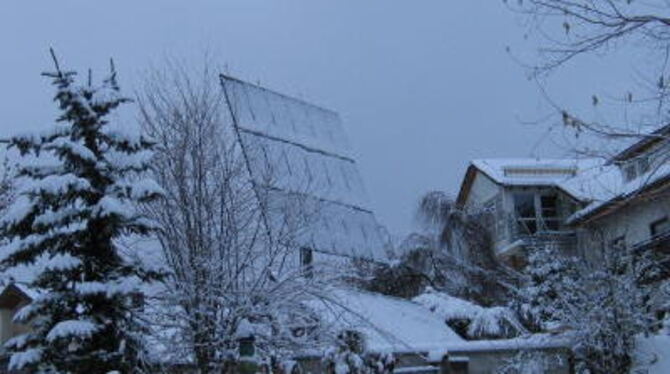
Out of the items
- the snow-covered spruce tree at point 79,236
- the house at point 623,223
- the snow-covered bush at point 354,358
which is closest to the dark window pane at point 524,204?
the house at point 623,223

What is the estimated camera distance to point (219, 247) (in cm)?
1614

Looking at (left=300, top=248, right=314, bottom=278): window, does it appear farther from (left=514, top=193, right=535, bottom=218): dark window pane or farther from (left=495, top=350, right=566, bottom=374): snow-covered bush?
(left=514, top=193, right=535, bottom=218): dark window pane

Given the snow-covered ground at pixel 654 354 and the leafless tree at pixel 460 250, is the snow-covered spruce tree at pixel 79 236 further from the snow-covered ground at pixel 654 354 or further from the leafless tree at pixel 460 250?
the leafless tree at pixel 460 250

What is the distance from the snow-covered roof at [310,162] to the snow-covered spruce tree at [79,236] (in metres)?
A: 5.01

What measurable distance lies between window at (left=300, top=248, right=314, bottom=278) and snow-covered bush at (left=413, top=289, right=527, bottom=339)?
816 cm

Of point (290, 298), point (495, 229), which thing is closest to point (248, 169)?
point (290, 298)

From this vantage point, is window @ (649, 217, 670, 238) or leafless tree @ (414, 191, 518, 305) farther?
leafless tree @ (414, 191, 518, 305)

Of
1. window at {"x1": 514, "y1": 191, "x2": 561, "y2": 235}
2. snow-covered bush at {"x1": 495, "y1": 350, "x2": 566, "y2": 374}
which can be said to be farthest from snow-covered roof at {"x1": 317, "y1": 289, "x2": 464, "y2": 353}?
window at {"x1": 514, "y1": 191, "x2": 561, "y2": 235}

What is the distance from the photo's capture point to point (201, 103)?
695 inches

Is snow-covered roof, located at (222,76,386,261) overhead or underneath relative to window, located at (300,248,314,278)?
overhead

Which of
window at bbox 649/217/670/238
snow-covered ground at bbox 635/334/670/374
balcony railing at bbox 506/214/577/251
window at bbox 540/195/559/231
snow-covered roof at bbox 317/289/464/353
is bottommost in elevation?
snow-covered ground at bbox 635/334/670/374

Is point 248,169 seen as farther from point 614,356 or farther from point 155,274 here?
point 614,356

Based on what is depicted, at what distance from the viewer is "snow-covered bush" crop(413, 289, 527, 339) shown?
82.8ft

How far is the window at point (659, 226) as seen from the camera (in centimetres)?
2898
